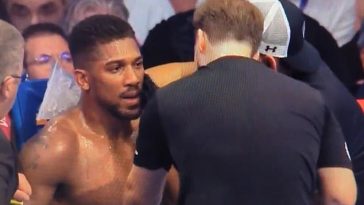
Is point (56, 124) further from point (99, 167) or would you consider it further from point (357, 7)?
point (357, 7)

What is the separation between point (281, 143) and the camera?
1.89 metres

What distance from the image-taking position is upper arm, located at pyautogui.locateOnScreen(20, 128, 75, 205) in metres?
2.45

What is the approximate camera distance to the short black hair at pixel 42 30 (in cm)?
322

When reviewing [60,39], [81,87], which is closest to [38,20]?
[60,39]

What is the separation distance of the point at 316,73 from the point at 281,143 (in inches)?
21.9

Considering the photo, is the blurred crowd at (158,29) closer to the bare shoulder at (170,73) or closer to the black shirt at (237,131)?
the bare shoulder at (170,73)

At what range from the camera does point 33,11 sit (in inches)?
130

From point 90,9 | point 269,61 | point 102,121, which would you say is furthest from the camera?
point 90,9

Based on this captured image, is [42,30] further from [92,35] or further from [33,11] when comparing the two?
[92,35]

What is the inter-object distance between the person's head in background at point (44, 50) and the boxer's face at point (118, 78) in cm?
62

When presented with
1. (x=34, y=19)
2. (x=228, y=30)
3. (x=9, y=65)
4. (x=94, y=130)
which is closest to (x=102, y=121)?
(x=94, y=130)

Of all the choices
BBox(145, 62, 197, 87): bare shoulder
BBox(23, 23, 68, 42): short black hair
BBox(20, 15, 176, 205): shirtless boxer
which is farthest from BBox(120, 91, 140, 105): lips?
BBox(23, 23, 68, 42): short black hair

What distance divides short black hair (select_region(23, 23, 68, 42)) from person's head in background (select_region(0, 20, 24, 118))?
112cm

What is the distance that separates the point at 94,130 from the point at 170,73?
254 mm
